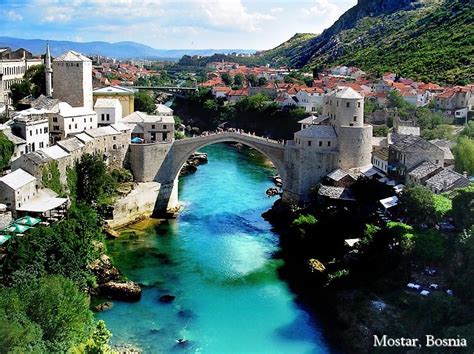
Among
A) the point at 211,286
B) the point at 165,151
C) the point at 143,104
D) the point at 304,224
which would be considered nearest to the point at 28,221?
the point at 211,286

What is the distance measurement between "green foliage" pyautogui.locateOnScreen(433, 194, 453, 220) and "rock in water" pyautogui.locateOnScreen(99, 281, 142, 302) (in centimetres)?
1096

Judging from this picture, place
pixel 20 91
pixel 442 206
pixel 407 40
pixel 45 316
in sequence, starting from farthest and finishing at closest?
pixel 407 40 < pixel 20 91 < pixel 442 206 < pixel 45 316

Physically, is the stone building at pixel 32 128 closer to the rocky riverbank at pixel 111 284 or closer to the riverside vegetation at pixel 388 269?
the rocky riverbank at pixel 111 284

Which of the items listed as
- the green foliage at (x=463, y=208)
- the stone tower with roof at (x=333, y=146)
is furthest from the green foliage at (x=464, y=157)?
the green foliage at (x=463, y=208)

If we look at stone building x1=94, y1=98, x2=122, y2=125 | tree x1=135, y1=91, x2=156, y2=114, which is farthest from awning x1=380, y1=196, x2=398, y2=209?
tree x1=135, y1=91, x2=156, y2=114

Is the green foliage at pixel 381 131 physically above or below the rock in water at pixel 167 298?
above

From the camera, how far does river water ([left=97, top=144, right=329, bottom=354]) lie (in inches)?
742

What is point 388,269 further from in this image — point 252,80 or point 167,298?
point 252,80

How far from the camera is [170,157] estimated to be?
3228cm

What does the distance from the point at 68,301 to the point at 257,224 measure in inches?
564

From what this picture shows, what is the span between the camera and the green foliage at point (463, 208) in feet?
65.6

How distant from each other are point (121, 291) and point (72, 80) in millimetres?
17339

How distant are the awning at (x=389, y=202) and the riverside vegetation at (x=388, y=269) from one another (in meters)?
0.68

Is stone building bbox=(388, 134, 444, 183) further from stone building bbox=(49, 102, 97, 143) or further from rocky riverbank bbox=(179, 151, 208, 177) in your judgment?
rocky riverbank bbox=(179, 151, 208, 177)
